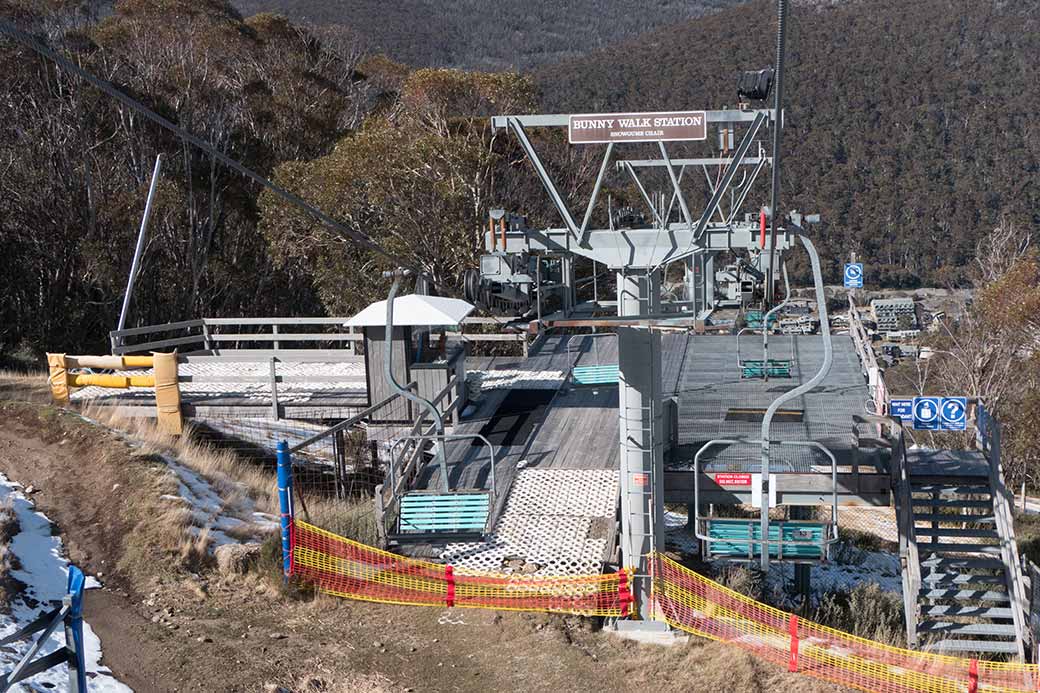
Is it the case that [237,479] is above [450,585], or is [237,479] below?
above

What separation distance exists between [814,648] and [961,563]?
11.5 feet

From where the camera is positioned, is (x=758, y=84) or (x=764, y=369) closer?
(x=758, y=84)

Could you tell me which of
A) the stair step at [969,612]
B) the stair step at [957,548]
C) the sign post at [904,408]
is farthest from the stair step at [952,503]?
the sign post at [904,408]

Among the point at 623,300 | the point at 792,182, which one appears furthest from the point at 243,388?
the point at 792,182

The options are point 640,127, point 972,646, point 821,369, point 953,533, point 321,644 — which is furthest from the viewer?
point 953,533

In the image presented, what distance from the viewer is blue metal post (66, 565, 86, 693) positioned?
21.4 ft

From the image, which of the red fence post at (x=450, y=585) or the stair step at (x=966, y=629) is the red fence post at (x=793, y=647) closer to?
the stair step at (x=966, y=629)

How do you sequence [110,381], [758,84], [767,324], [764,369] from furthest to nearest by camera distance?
[767,324], [764,369], [110,381], [758,84]

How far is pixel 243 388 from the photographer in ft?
62.1

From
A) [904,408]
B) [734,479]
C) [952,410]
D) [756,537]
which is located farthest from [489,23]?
[756,537]

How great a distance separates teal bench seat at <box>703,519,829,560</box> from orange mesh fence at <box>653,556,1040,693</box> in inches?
17.6

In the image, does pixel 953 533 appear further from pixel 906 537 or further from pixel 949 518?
pixel 906 537

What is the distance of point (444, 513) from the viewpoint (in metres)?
11.7

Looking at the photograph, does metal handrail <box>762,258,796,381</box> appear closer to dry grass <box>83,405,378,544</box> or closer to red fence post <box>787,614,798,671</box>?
red fence post <box>787,614,798,671</box>
